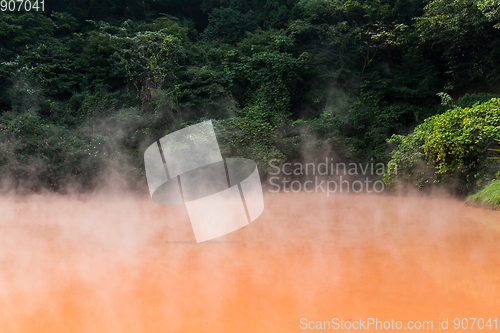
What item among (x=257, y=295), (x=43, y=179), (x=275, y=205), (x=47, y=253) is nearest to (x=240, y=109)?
(x=275, y=205)

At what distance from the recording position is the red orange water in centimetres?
253

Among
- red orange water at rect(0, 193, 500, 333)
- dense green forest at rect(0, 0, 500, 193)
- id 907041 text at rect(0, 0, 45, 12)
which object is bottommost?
red orange water at rect(0, 193, 500, 333)

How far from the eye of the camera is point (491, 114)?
→ 240 inches

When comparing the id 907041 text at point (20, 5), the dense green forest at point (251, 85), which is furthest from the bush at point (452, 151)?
the id 907041 text at point (20, 5)

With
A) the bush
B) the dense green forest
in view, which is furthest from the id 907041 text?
the bush

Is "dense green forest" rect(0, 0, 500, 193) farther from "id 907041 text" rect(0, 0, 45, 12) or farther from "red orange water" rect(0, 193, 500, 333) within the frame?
"red orange water" rect(0, 193, 500, 333)

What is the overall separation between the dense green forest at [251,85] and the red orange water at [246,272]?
3.02 metres

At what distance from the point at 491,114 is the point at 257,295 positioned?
18.7 feet

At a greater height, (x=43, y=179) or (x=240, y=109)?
(x=240, y=109)

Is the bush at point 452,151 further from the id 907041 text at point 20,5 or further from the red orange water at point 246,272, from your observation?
the id 907041 text at point 20,5

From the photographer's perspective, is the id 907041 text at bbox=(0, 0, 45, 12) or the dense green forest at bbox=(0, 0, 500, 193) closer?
the dense green forest at bbox=(0, 0, 500, 193)

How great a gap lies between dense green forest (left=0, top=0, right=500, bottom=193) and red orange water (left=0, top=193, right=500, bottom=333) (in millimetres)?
3016

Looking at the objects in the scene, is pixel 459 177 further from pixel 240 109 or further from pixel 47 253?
pixel 47 253

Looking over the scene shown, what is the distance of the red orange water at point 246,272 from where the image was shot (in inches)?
99.6
